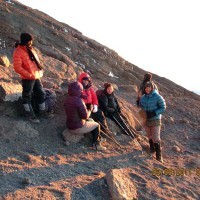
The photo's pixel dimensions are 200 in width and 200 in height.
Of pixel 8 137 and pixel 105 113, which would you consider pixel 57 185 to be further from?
pixel 105 113

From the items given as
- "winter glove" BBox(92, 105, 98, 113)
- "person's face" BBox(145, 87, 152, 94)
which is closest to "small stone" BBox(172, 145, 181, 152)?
"person's face" BBox(145, 87, 152, 94)

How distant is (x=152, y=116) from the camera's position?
9797 millimetres

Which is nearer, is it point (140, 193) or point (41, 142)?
point (140, 193)

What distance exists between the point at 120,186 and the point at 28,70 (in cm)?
355

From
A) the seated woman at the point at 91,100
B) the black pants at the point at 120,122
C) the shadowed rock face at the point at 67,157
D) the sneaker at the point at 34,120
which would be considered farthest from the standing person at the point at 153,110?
the sneaker at the point at 34,120

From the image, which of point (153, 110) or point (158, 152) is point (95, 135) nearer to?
point (153, 110)

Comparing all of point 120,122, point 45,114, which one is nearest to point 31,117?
point 45,114

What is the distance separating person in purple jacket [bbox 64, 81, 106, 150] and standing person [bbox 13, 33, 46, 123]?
894 millimetres

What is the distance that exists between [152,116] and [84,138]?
6.20 feet

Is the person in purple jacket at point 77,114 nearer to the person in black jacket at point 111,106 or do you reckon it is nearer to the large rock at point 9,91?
the person in black jacket at point 111,106

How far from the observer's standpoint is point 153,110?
9.77 m

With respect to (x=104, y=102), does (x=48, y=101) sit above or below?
below

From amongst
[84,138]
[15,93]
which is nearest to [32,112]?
[15,93]

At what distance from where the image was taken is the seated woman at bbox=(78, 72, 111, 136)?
9.53 m
